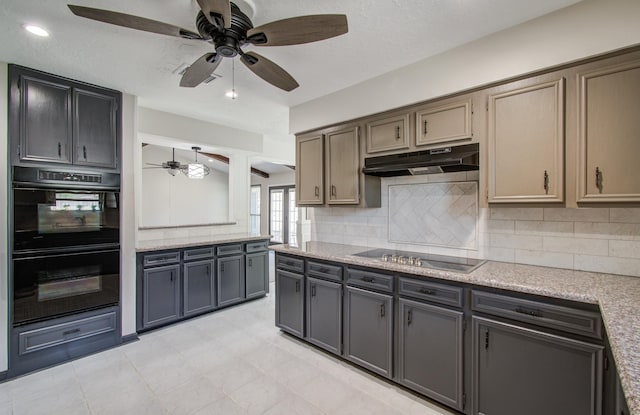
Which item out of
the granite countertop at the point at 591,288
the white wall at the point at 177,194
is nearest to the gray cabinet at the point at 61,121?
the granite countertop at the point at 591,288

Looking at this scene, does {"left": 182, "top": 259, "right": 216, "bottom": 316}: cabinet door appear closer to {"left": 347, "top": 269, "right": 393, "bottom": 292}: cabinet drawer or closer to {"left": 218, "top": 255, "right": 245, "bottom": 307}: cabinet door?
{"left": 218, "top": 255, "right": 245, "bottom": 307}: cabinet door

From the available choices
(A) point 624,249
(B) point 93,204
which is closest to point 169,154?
(B) point 93,204

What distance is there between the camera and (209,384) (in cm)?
237

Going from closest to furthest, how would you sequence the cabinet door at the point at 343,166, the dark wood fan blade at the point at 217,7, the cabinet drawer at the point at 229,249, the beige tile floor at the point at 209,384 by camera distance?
1. the dark wood fan blade at the point at 217,7
2. the beige tile floor at the point at 209,384
3. the cabinet door at the point at 343,166
4. the cabinet drawer at the point at 229,249

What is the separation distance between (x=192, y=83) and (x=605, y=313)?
2725 mm

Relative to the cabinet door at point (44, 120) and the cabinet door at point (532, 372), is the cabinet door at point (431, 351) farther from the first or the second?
the cabinet door at point (44, 120)

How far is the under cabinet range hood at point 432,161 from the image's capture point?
2180 millimetres

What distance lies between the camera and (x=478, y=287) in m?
1.87

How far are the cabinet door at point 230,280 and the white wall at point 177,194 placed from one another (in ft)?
8.91

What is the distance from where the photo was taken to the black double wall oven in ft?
8.25

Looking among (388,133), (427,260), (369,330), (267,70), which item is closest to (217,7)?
(267,70)

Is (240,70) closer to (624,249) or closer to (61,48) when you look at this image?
(61,48)

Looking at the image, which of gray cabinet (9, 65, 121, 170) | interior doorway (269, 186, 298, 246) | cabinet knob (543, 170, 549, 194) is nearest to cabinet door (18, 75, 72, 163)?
gray cabinet (9, 65, 121, 170)

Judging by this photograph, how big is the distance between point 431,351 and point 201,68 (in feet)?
8.24
